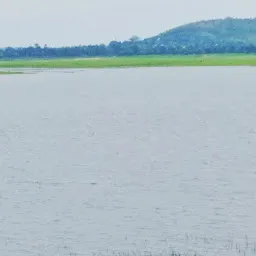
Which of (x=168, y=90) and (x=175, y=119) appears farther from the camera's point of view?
(x=168, y=90)

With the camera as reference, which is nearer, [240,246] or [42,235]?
[240,246]

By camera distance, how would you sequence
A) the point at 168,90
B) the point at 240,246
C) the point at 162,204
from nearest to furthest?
1. the point at 240,246
2. the point at 162,204
3. the point at 168,90

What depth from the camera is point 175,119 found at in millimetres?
64500

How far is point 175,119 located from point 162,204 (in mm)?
34730

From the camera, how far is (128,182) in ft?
114

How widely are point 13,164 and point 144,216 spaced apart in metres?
14.2

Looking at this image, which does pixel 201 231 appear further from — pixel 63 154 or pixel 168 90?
pixel 168 90

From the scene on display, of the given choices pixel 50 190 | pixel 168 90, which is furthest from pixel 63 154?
pixel 168 90

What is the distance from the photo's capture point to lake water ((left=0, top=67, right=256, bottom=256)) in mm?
25422

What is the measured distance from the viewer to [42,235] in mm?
26203

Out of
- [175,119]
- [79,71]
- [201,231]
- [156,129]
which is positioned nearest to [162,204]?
[201,231]

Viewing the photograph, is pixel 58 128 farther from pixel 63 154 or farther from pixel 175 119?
pixel 63 154

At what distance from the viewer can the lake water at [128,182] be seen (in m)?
25.4

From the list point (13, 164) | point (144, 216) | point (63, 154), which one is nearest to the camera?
point (144, 216)
